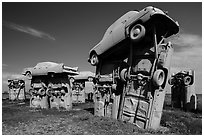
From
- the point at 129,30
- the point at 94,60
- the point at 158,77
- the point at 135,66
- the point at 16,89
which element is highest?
the point at 129,30

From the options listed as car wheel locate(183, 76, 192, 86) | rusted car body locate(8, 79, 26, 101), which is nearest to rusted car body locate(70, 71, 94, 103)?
rusted car body locate(8, 79, 26, 101)

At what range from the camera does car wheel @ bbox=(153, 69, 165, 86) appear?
27.0 ft

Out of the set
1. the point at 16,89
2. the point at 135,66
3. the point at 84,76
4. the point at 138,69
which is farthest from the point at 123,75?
the point at 16,89

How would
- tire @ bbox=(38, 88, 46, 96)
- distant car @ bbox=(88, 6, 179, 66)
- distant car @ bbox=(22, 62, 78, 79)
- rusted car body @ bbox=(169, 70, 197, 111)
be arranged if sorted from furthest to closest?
rusted car body @ bbox=(169, 70, 197, 111), tire @ bbox=(38, 88, 46, 96), distant car @ bbox=(22, 62, 78, 79), distant car @ bbox=(88, 6, 179, 66)

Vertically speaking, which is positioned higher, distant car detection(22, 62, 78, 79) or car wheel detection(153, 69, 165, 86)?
distant car detection(22, 62, 78, 79)

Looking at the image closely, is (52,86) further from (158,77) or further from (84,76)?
(158,77)

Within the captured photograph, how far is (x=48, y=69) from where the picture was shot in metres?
15.0

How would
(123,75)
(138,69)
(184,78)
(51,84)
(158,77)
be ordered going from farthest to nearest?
(184,78)
(51,84)
(123,75)
(138,69)
(158,77)

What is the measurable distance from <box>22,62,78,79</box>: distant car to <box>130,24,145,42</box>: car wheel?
6842mm

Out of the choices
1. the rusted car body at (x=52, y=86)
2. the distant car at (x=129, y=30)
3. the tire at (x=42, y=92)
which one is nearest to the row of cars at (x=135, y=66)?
the distant car at (x=129, y=30)

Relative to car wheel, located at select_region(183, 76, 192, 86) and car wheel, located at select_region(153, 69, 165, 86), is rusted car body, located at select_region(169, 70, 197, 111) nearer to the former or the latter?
car wheel, located at select_region(183, 76, 192, 86)

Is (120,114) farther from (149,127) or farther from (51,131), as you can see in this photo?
(51,131)

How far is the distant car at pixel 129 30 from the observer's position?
28.0ft

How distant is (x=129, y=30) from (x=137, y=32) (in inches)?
24.2
